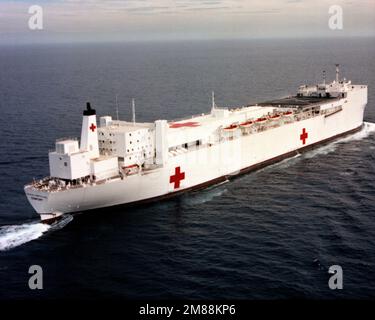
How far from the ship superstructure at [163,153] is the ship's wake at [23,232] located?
0.52 m

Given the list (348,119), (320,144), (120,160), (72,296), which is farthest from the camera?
(348,119)

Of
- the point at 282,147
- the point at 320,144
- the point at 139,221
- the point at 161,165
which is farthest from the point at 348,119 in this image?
the point at 139,221

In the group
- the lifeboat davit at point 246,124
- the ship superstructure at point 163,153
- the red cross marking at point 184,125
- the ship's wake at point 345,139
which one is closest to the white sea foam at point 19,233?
the ship superstructure at point 163,153

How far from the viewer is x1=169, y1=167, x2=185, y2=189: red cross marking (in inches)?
970

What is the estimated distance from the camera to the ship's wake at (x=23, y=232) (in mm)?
18828

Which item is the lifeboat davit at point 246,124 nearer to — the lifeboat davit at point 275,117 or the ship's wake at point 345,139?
the lifeboat davit at point 275,117

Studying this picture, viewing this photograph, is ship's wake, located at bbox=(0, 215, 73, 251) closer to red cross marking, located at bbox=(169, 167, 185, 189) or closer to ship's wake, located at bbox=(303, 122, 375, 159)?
red cross marking, located at bbox=(169, 167, 185, 189)

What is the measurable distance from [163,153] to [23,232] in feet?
25.0

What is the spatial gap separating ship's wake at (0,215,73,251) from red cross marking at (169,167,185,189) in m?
5.51

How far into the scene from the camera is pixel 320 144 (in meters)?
35.3

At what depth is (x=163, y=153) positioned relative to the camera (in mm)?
24250

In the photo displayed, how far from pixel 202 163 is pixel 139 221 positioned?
6.23 m

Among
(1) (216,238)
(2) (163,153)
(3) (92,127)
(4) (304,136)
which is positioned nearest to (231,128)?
(2) (163,153)

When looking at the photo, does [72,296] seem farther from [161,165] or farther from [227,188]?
[227,188]
